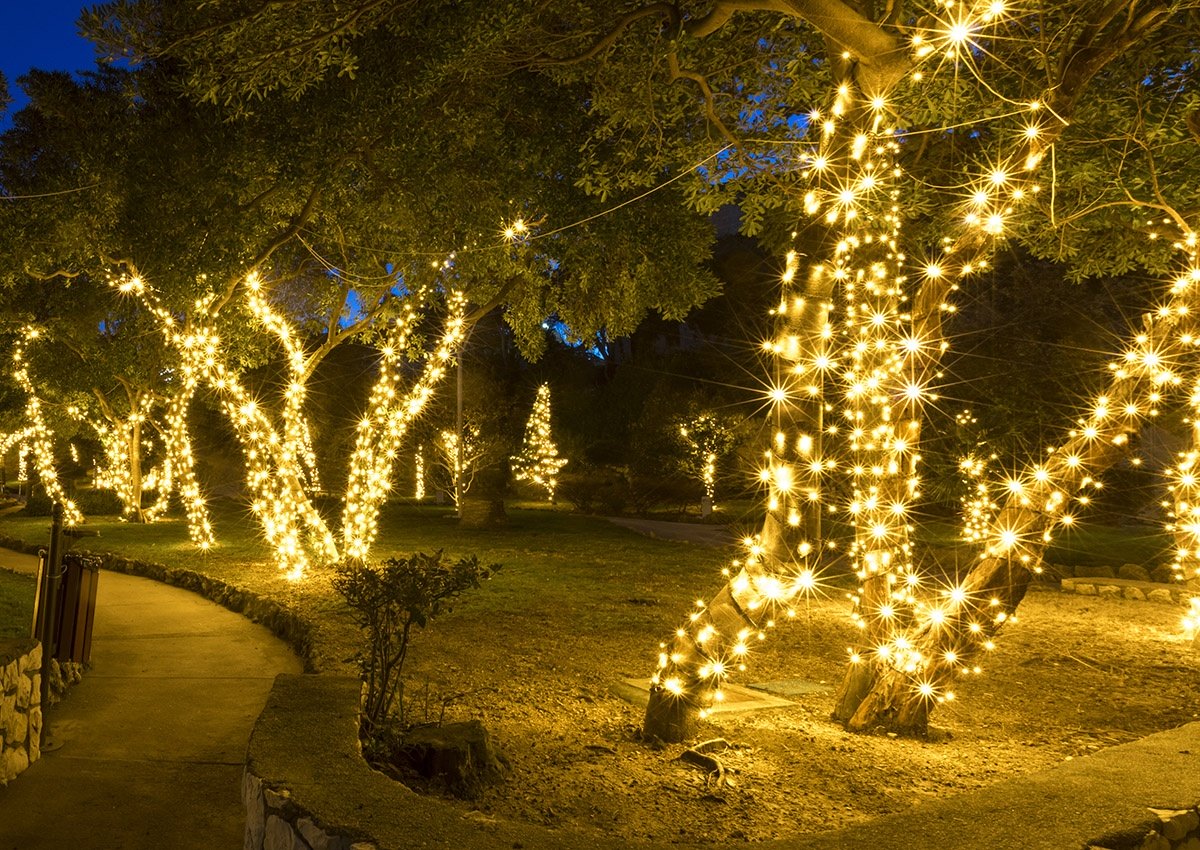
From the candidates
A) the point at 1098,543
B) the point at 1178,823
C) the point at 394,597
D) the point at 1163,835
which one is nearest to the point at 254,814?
the point at 394,597

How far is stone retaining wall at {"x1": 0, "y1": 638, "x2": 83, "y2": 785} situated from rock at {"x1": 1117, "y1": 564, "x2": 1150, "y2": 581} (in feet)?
46.6

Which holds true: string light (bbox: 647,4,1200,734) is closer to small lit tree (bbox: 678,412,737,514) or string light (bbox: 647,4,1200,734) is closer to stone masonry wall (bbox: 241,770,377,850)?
stone masonry wall (bbox: 241,770,377,850)

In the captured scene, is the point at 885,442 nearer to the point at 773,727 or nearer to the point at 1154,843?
the point at 773,727

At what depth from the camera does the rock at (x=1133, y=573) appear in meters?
14.6

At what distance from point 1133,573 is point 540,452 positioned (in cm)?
1747

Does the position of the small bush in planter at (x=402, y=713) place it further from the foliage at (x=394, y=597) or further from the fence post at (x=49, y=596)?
the fence post at (x=49, y=596)

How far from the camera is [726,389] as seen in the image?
2914cm

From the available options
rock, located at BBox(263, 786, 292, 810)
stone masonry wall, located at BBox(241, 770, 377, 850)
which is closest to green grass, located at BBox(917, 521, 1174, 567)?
stone masonry wall, located at BBox(241, 770, 377, 850)

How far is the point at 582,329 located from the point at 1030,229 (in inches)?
239

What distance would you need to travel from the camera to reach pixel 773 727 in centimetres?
652

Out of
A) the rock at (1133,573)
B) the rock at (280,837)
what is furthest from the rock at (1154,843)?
the rock at (1133,573)

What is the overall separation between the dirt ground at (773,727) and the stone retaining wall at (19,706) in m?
2.11

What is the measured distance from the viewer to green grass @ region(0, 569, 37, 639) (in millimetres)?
8344

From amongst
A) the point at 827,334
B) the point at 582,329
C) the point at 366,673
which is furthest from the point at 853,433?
the point at 582,329
